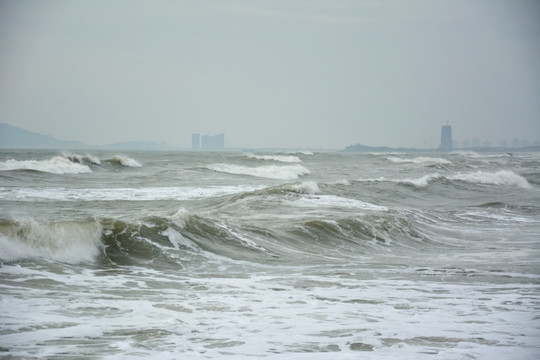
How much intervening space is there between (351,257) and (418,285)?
246 centimetres

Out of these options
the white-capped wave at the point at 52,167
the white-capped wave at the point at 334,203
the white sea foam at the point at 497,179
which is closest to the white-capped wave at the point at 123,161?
the white-capped wave at the point at 52,167

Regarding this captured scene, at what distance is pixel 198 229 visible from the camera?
10383 millimetres

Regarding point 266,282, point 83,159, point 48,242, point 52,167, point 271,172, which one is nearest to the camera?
point 266,282

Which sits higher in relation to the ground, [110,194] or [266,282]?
[110,194]

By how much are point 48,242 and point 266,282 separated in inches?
132

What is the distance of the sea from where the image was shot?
4648 mm

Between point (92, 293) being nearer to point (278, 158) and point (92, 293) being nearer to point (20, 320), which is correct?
point (20, 320)

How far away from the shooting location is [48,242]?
27.0 ft

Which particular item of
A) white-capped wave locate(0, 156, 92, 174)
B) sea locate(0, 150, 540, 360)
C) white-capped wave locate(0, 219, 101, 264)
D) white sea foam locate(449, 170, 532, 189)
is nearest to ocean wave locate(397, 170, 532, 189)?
white sea foam locate(449, 170, 532, 189)

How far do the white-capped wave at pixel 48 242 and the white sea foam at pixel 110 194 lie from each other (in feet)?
26.7

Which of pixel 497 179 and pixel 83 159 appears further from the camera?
pixel 83 159

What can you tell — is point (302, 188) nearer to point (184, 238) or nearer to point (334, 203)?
point (334, 203)

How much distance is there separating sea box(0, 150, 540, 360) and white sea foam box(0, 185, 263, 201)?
1130 millimetres

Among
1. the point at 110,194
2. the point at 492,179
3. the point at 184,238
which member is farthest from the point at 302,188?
the point at 492,179
